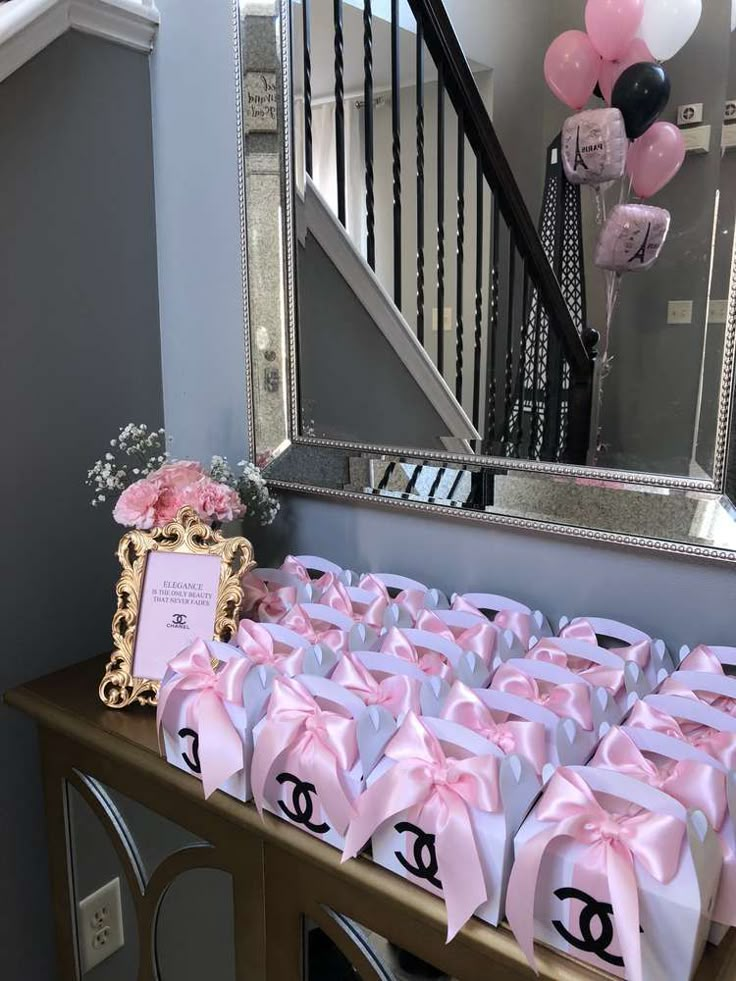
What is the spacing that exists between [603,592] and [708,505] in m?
0.19

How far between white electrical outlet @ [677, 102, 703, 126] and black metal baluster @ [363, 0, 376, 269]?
17.3 inches

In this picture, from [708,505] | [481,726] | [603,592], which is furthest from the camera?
[603,592]

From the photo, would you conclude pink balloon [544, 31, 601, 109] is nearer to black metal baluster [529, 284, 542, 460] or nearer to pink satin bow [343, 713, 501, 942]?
black metal baluster [529, 284, 542, 460]

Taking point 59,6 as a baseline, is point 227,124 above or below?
below

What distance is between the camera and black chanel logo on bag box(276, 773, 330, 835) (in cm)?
79

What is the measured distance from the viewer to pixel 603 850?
62 centimetres

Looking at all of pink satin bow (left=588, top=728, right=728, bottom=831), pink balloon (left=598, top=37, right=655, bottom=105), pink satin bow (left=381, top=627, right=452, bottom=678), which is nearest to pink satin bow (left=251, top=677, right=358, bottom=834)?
pink satin bow (left=381, top=627, right=452, bottom=678)

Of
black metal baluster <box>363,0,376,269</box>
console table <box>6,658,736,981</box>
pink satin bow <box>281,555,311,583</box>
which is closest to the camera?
console table <box>6,658,736,981</box>

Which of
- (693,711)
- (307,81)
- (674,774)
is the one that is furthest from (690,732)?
(307,81)

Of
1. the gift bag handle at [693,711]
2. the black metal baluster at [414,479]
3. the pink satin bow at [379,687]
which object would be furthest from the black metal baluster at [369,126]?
the gift bag handle at [693,711]

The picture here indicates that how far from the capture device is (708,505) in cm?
93

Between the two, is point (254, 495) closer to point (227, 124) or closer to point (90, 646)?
point (90, 646)

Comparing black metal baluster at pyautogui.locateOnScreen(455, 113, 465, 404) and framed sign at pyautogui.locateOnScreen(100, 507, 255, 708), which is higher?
black metal baluster at pyautogui.locateOnScreen(455, 113, 465, 404)

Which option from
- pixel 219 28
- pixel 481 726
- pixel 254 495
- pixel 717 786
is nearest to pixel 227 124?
pixel 219 28
